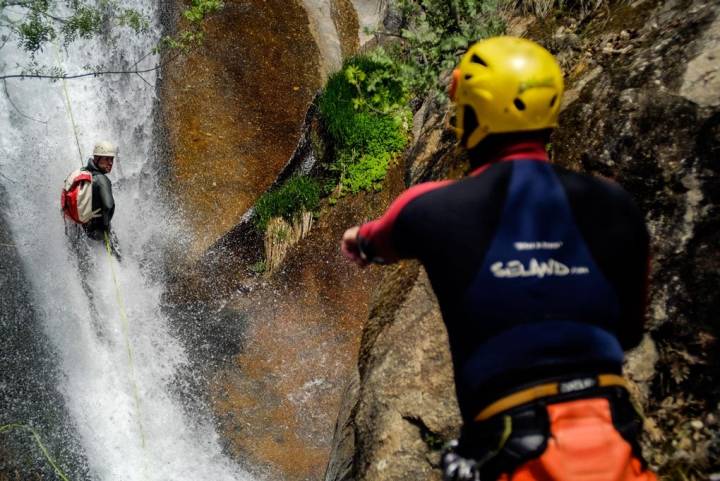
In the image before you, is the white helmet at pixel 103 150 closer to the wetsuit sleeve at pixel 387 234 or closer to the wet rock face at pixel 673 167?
the wet rock face at pixel 673 167

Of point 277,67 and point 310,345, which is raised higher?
point 277,67

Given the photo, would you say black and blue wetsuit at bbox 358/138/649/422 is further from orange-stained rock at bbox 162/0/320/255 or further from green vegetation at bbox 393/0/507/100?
orange-stained rock at bbox 162/0/320/255

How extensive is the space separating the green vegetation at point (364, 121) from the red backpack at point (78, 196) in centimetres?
300

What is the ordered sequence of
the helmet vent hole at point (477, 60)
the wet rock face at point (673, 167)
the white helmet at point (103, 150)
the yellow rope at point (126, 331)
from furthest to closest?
the yellow rope at point (126, 331) < the white helmet at point (103, 150) < the wet rock face at point (673, 167) < the helmet vent hole at point (477, 60)

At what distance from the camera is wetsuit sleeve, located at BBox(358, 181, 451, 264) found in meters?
1.87

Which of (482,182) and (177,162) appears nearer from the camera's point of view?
(482,182)

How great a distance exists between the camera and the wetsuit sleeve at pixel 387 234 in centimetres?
187

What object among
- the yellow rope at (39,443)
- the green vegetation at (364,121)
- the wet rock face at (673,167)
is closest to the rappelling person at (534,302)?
the wet rock face at (673,167)

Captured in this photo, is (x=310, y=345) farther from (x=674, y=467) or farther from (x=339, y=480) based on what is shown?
(x=674, y=467)

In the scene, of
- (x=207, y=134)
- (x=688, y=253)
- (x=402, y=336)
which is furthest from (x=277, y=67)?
(x=688, y=253)

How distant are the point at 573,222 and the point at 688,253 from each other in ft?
5.32

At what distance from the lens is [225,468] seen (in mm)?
7152

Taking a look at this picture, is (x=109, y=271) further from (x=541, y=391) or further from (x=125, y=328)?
(x=541, y=391)

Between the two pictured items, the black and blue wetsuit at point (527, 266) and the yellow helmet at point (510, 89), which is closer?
the black and blue wetsuit at point (527, 266)
